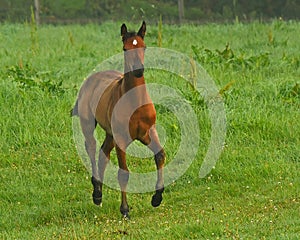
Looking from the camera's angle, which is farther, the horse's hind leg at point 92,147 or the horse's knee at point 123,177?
the horse's hind leg at point 92,147

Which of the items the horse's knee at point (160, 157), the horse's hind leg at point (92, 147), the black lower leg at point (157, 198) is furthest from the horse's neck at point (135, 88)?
the horse's hind leg at point (92, 147)

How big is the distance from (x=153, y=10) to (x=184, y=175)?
1503 cm

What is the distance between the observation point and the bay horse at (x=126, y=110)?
20.5ft

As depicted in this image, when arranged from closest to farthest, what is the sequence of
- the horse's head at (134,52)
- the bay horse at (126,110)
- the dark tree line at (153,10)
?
the horse's head at (134,52) < the bay horse at (126,110) < the dark tree line at (153,10)

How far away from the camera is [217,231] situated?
635 centimetres

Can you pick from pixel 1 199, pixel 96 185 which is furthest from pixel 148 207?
pixel 1 199

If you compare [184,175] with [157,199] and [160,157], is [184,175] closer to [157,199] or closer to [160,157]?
[157,199]

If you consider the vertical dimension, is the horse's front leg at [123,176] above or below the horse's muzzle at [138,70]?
below

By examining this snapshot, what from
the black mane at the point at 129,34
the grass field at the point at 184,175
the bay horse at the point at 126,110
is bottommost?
the grass field at the point at 184,175

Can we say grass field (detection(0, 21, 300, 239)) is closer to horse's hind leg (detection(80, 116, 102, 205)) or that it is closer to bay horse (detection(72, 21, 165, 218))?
horse's hind leg (detection(80, 116, 102, 205))

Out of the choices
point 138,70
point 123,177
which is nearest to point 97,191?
point 123,177

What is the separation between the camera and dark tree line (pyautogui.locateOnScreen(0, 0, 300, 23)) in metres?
23.3

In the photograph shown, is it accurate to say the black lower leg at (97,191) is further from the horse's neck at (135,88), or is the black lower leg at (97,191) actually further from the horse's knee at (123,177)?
the horse's neck at (135,88)

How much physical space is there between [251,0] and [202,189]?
16716 mm
